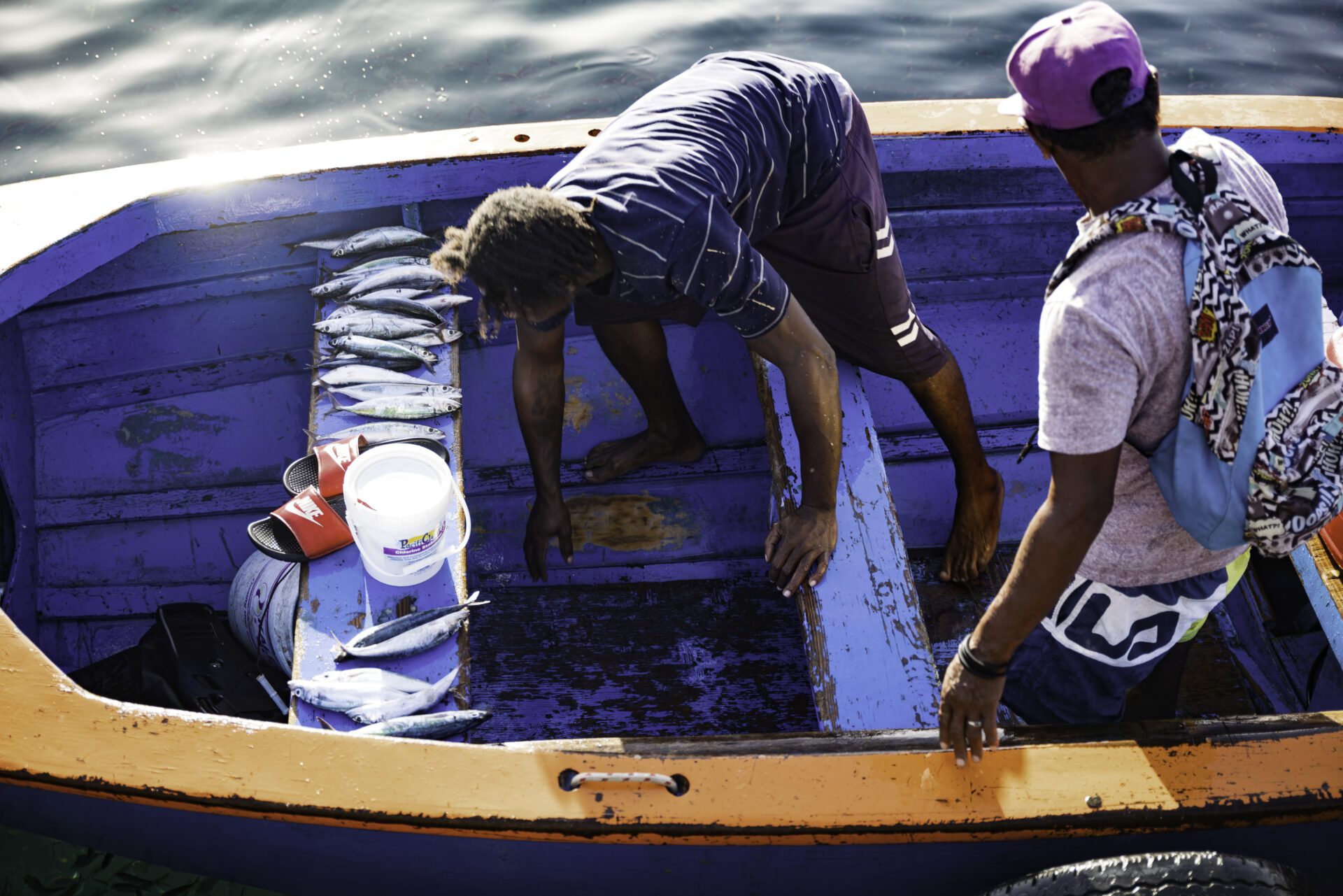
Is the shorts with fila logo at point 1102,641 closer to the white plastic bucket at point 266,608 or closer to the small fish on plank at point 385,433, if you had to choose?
the small fish on plank at point 385,433

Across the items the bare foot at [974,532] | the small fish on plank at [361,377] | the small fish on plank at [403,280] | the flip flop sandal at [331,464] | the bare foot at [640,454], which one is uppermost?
the small fish on plank at [403,280]

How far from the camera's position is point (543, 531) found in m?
3.34

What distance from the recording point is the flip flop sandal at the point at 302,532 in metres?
2.69

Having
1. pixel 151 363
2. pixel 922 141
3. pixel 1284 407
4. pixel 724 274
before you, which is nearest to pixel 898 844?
pixel 1284 407

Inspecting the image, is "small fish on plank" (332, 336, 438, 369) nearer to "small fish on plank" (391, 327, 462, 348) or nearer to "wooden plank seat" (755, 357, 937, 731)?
"small fish on plank" (391, 327, 462, 348)

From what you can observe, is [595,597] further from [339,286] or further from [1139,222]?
[1139,222]

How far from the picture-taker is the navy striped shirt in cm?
250

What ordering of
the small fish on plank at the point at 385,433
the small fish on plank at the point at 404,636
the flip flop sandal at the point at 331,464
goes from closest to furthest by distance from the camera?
the small fish on plank at the point at 404,636, the flip flop sandal at the point at 331,464, the small fish on plank at the point at 385,433

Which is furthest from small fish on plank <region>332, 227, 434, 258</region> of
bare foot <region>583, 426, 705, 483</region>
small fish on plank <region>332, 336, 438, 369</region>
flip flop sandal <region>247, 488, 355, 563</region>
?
flip flop sandal <region>247, 488, 355, 563</region>

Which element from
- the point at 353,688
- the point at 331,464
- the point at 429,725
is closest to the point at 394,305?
the point at 331,464

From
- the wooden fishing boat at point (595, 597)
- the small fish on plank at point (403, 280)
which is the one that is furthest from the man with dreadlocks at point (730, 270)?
the small fish on plank at point (403, 280)

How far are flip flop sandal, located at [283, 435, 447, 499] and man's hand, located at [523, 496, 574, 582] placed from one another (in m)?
0.46

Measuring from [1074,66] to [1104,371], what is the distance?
20.5 inches

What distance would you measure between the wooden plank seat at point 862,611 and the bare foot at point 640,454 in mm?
595
